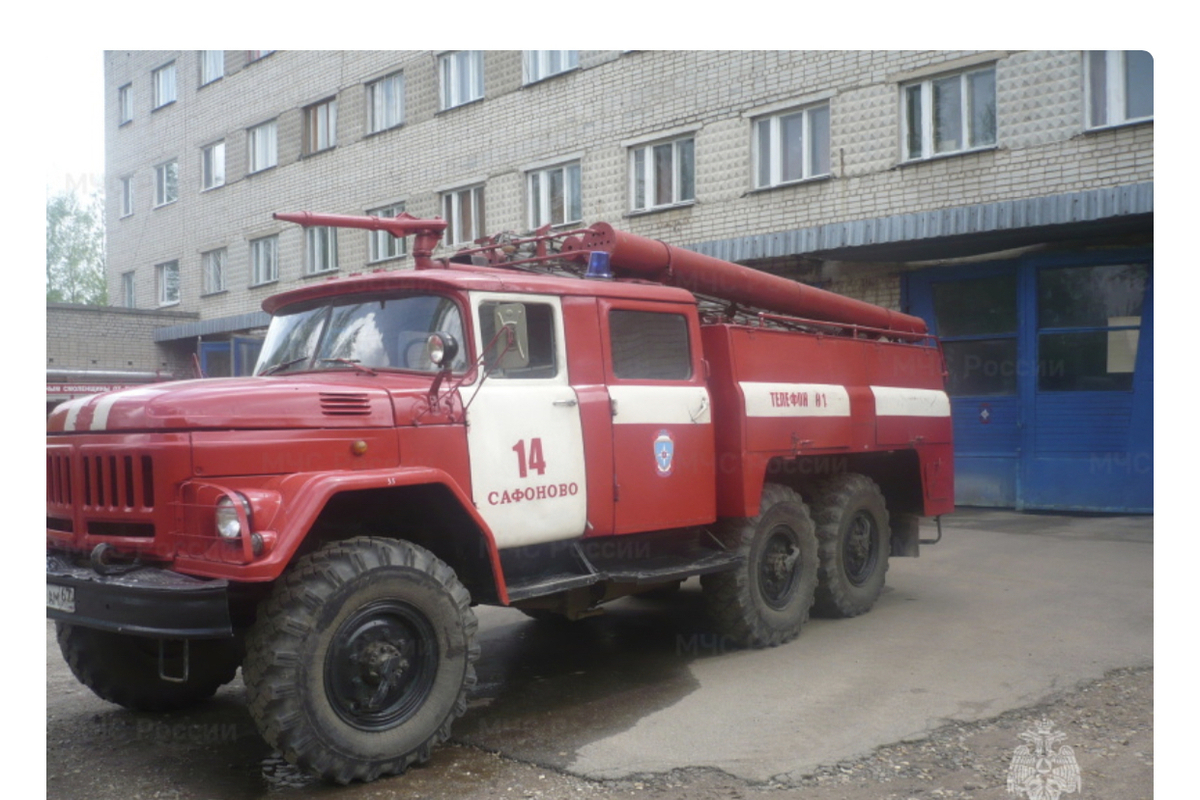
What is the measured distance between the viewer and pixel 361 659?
4.71m

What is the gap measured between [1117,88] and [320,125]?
14524mm

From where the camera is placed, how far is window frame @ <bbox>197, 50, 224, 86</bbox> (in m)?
19.2

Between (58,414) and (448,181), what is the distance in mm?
14556

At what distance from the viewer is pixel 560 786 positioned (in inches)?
181

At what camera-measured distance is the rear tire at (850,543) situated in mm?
7992

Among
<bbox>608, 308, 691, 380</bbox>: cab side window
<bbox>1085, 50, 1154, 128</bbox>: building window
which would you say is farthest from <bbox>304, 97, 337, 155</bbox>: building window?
<bbox>608, 308, 691, 380</bbox>: cab side window

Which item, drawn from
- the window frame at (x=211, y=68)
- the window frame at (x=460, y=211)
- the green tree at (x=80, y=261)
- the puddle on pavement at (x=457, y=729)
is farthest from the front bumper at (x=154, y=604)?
the window frame at (x=211, y=68)

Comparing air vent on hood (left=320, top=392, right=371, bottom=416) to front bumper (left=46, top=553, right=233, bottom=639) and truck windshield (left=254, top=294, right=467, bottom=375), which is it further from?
front bumper (left=46, top=553, right=233, bottom=639)

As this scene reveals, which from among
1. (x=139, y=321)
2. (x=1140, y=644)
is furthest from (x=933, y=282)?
(x=139, y=321)

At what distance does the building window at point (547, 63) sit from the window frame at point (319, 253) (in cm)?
531

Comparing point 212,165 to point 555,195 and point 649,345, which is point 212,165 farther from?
point 649,345

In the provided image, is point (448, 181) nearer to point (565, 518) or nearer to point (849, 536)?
point (849, 536)

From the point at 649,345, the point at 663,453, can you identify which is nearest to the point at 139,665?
the point at 663,453

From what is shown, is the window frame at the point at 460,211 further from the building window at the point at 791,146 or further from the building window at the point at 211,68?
the building window at the point at 791,146
